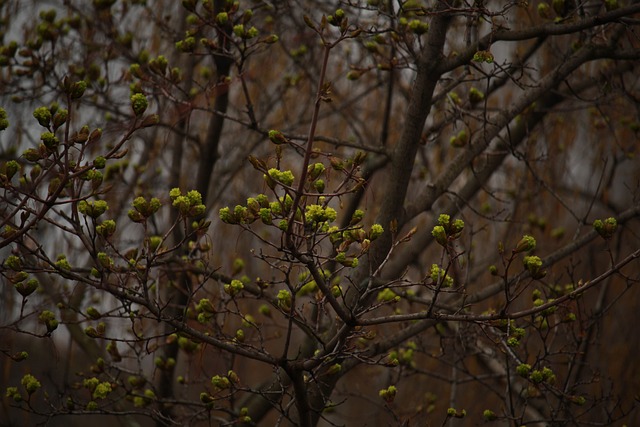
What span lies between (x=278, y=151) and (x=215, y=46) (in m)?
0.97

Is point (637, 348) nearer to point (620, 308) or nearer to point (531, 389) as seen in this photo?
point (620, 308)

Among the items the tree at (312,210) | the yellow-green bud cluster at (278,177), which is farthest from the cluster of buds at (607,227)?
the yellow-green bud cluster at (278,177)

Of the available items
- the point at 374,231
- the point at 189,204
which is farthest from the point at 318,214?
the point at 189,204

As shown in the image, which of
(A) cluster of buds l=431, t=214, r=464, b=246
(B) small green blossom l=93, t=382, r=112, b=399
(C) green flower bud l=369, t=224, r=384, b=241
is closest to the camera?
(A) cluster of buds l=431, t=214, r=464, b=246

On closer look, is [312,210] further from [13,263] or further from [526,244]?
[13,263]

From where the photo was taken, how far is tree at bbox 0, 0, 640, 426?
186cm

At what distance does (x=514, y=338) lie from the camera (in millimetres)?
1950

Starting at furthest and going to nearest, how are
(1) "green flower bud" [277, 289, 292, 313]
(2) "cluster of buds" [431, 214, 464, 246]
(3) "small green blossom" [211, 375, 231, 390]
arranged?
(3) "small green blossom" [211, 375, 231, 390] → (1) "green flower bud" [277, 289, 292, 313] → (2) "cluster of buds" [431, 214, 464, 246]

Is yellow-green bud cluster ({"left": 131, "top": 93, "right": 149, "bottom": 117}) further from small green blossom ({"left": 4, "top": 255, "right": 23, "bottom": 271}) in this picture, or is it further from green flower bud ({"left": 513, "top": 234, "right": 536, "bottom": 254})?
green flower bud ({"left": 513, "top": 234, "right": 536, "bottom": 254})

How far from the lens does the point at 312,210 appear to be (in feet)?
5.37

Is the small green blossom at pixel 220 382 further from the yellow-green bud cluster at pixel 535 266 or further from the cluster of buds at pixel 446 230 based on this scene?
the yellow-green bud cluster at pixel 535 266

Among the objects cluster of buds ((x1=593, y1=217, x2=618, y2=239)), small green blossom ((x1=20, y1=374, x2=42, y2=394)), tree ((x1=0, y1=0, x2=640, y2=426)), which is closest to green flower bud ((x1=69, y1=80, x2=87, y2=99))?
tree ((x1=0, y1=0, x2=640, y2=426))

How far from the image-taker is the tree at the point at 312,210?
186 centimetres

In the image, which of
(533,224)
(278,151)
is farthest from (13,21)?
(533,224)
